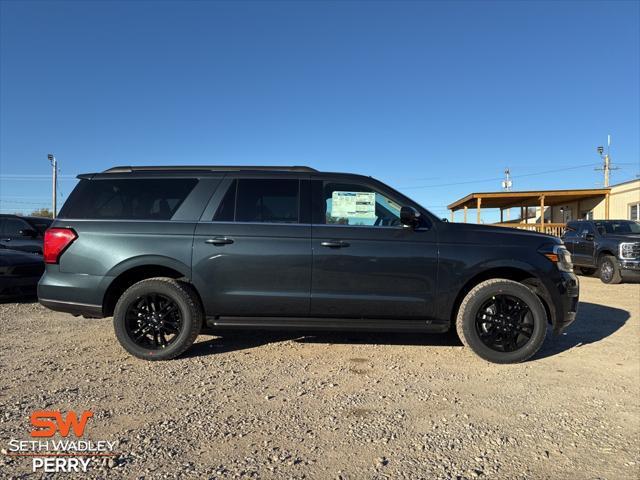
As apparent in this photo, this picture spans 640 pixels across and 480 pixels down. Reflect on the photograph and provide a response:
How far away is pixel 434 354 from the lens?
14.6 feet

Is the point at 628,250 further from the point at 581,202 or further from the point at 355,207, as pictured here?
the point at 581,202

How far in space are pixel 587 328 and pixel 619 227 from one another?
7.75m

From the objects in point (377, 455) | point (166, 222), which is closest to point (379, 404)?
point (377, 455)

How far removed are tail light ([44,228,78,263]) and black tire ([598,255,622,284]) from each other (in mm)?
11698

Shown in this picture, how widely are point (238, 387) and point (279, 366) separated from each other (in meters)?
0.58

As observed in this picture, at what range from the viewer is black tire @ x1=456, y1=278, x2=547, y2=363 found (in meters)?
4.14

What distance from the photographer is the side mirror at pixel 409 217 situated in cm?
411

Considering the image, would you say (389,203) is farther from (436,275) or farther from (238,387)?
(238,387)

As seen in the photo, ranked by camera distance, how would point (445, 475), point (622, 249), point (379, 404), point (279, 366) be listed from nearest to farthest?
point (445, 475)
point (379, 404)
point (279, 366)
point (622, 249)

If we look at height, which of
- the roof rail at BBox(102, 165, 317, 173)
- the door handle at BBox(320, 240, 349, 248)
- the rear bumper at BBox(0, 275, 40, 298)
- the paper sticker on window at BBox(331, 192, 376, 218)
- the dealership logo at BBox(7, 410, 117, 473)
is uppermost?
the roof rail at BBox(102, 165, 317, 173)

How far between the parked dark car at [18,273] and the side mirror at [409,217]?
6409mm

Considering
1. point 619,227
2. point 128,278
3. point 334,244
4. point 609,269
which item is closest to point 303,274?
point 334,244

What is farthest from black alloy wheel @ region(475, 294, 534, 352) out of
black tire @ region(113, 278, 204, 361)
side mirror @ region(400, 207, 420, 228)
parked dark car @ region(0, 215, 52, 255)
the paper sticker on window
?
parked dark car @ region(0, 215, 52, 255)

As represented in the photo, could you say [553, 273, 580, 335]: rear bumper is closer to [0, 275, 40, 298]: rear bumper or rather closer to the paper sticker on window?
the paper sticker on window
